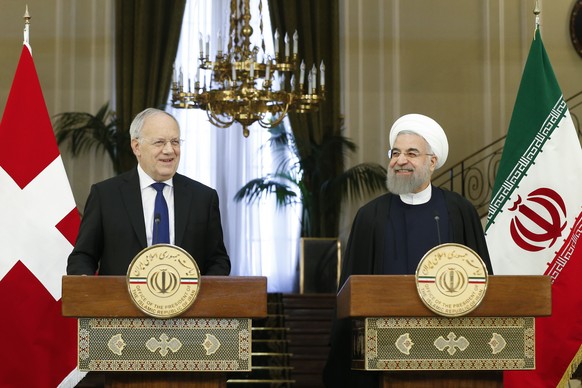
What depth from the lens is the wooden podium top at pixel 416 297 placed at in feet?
11.3

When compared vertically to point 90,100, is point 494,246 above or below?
below

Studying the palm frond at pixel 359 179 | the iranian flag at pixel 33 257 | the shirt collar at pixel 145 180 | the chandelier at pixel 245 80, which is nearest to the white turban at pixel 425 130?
the shirt collar at pixel 145 180

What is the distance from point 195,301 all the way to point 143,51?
907cm

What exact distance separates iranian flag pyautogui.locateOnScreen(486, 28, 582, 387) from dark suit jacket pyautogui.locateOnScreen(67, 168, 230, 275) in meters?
2.03

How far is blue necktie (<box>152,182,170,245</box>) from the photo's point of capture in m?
4.01

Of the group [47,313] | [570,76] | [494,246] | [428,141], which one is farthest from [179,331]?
[570,76]

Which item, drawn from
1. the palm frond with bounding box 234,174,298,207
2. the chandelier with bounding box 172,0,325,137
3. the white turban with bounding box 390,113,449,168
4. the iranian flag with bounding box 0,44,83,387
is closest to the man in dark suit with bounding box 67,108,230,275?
the white turban with bounding box 390,113,449,168

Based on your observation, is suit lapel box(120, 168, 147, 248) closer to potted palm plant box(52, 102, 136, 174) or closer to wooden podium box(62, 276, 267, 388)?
wooden podium box(62, 276, 267, 388)

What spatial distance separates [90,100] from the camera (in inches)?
481

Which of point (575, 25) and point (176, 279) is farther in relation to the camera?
point (575, 25)

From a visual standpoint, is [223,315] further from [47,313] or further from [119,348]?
[47,313]

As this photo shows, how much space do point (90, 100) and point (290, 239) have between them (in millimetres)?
2914

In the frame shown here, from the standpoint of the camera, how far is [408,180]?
4.22m

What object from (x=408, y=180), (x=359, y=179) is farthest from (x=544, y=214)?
(x=359, y=179)
